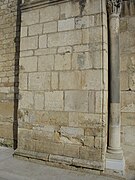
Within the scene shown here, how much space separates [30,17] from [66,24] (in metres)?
0.80

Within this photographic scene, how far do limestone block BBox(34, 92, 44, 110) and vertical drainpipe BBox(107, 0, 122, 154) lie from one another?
3.80ft

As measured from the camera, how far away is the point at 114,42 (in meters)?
3.46

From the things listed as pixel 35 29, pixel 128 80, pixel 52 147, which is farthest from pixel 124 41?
pixel 52 147

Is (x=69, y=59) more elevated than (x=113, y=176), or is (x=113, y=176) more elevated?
(x=69, y=59)

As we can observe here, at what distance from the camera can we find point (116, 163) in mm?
3195

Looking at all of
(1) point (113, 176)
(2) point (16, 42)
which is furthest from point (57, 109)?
(2) point (16, 42)

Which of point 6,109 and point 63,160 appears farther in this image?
point 6,109

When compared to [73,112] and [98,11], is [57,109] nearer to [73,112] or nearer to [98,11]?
[73,112]

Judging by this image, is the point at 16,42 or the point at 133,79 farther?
the point at 16,42

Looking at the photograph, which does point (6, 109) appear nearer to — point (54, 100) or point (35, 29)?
point (54, 100)

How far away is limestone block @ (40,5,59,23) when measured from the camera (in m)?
3.79

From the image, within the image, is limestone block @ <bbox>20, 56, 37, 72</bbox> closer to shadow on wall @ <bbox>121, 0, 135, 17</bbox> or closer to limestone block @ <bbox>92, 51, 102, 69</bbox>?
limestone block @ <bbox>92, 51, 102, 69</bbox>

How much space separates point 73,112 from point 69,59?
0.85 meters

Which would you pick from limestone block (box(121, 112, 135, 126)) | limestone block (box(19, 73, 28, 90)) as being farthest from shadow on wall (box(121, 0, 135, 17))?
limestone block (box(19, 73, 28, 90))
